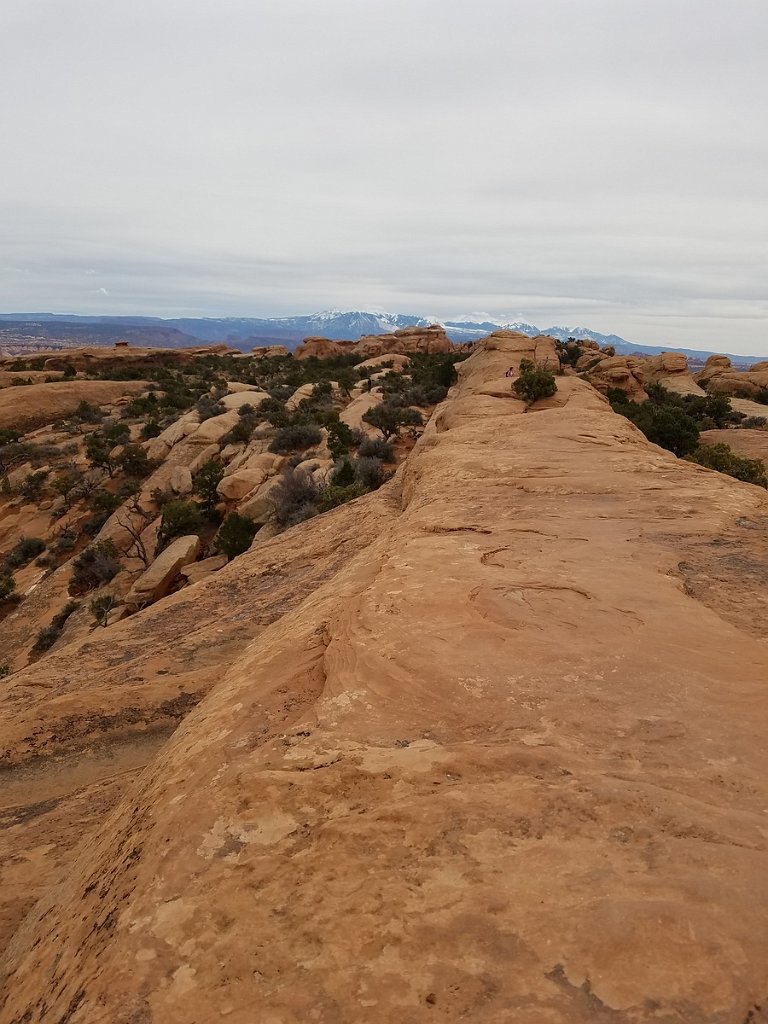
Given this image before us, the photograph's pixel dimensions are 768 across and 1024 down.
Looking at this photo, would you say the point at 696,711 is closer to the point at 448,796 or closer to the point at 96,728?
the point at 448,796

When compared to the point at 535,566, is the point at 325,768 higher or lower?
lower

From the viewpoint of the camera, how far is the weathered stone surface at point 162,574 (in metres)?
17.6

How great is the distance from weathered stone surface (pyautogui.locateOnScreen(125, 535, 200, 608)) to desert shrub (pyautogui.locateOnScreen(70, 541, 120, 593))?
212 centimetres

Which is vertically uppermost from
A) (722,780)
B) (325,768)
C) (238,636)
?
(722,780)

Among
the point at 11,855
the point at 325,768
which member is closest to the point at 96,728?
the point at 11,855

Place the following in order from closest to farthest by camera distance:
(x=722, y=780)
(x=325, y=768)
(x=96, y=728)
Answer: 1. (x=722, y=780)
2. (x=325, y=768)
3. (x=96, y=728)

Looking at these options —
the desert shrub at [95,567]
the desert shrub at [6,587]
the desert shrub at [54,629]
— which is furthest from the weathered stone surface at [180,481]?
the desert shrub at [54,629]

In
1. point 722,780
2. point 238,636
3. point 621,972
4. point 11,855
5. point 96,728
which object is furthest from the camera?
point 238,636

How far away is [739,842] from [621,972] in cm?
91

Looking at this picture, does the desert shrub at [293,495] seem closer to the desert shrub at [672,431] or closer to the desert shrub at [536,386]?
the desert shrub at [536,386]

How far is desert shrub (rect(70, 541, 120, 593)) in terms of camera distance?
20016 millimetres

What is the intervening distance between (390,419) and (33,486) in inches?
710

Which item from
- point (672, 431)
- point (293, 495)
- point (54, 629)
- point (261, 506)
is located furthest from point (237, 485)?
point (672, 431)

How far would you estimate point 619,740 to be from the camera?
3367mm
